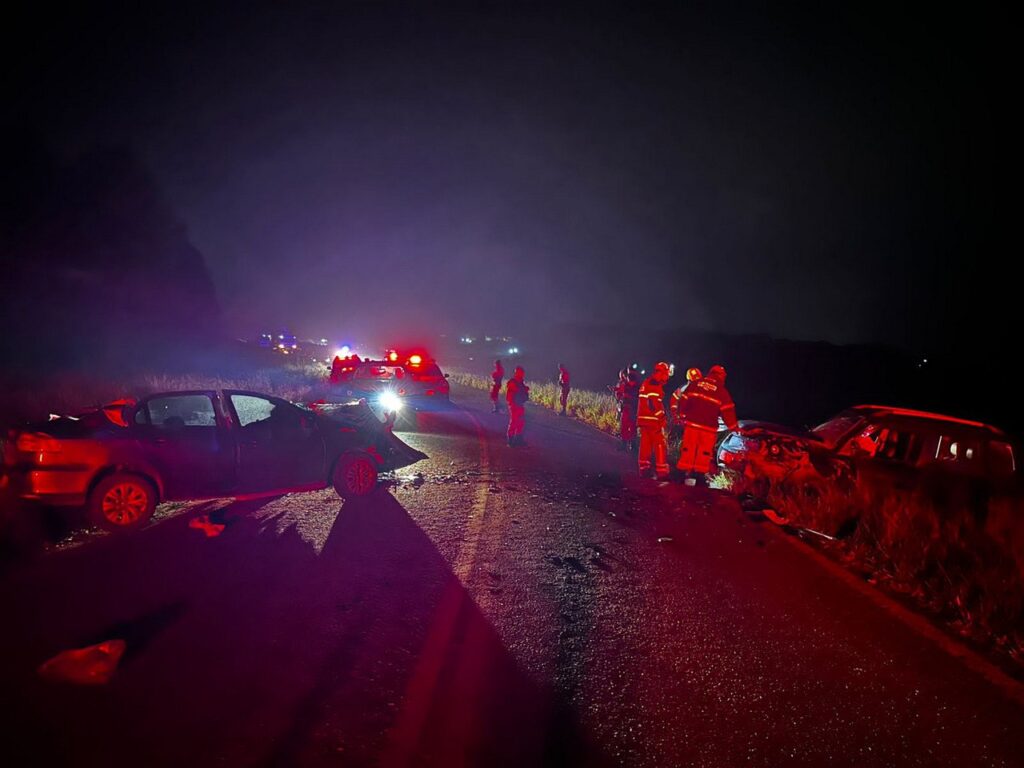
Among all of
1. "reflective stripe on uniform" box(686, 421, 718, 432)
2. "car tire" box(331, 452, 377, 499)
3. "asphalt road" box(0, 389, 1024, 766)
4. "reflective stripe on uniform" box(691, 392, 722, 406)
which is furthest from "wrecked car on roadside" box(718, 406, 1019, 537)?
"car tire" box(331, 452, 377, 499)

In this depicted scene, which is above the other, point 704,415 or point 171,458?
point 704,415

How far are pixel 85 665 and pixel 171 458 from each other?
283 cm

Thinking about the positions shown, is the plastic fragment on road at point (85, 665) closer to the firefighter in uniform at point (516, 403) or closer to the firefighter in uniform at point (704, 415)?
the firefighter in uniform at point (704, 415)

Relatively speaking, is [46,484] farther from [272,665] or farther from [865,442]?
[865,442]

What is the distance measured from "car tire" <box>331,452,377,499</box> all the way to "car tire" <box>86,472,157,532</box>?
1978mm

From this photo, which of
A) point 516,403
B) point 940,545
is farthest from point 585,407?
point 940,545

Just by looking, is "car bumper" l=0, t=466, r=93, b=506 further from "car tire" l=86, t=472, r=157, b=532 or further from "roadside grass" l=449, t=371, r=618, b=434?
"roadside grass" l=449, t=371, r=618, b=434

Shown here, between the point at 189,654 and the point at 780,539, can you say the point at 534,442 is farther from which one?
the point at 189,654

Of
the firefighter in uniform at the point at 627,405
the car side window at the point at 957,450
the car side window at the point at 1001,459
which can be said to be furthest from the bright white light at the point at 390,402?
the car side window at the point at 1001,459

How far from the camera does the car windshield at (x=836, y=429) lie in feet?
23.9

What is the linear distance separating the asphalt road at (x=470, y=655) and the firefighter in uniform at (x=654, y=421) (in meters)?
2.61

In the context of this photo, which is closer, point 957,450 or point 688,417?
point 957,450

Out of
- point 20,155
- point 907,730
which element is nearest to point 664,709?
point 907,730

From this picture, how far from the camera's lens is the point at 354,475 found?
6996mm
